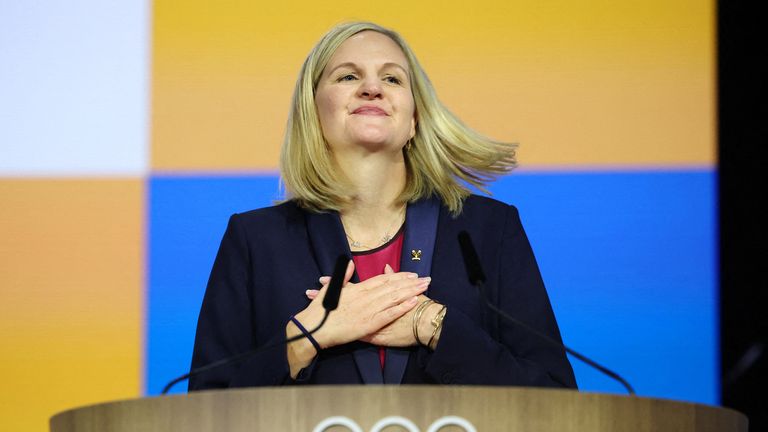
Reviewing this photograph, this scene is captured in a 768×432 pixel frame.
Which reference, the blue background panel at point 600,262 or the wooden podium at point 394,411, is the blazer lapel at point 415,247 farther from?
the wooden podium at point 394,411

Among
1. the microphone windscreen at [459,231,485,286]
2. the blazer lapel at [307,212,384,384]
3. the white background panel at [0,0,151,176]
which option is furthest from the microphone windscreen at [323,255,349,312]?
the white background panel at [0,0,151,176]

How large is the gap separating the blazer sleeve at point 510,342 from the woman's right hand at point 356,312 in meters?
0.11

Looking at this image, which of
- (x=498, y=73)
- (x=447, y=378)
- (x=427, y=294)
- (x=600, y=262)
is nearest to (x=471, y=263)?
(x=447, y=378)

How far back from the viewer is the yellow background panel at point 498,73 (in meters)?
3.30

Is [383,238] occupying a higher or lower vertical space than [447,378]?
higher

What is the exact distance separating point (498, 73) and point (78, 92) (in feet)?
3.96

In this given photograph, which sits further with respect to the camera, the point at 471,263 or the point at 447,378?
the point at 447,378

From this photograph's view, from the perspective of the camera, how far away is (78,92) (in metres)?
Result: 3.38

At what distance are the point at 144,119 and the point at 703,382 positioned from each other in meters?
1.70

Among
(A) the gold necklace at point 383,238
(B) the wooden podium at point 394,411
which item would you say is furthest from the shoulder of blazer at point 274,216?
(B) the wooden podium at point 394,411

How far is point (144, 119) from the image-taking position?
334 cm
